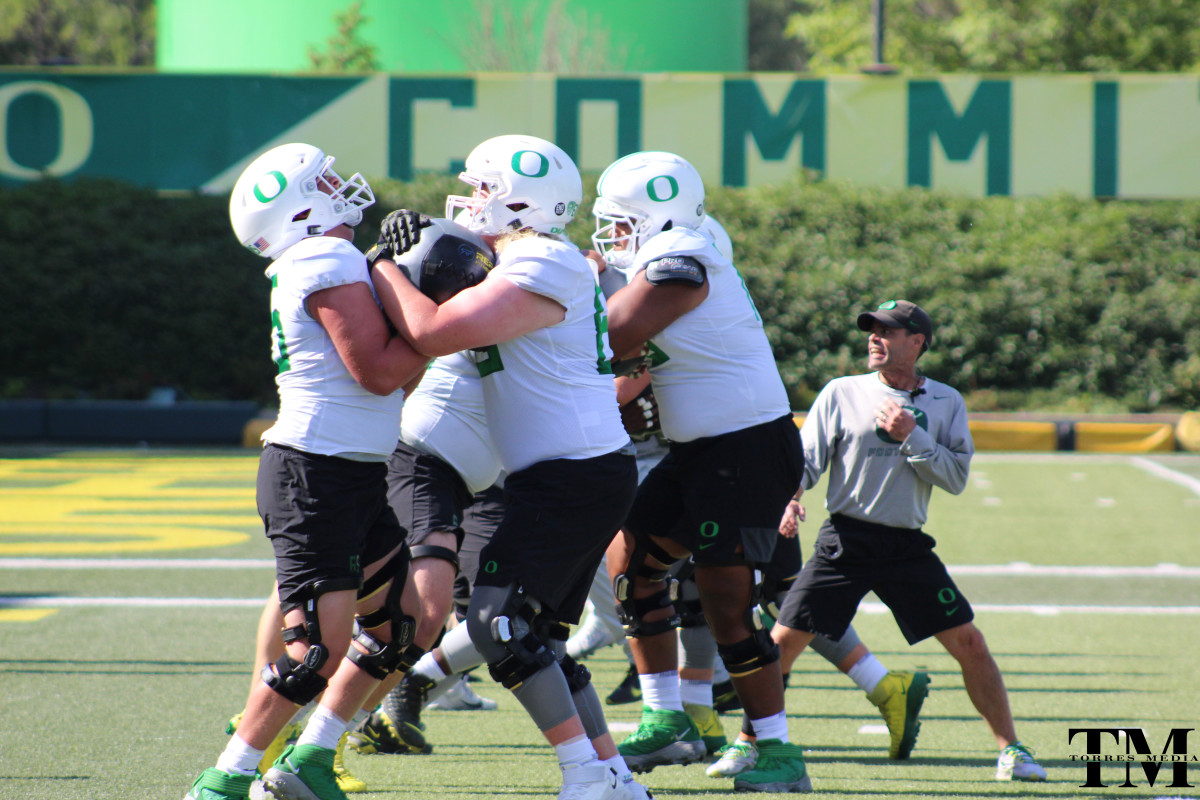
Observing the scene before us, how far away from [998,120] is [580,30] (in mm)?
8793

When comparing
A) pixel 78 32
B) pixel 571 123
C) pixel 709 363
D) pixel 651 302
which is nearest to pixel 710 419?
pixel 709 363

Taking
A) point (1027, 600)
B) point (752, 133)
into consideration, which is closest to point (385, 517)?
point (1027, 600)

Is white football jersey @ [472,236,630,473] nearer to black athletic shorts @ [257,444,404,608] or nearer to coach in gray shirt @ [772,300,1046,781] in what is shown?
black athletic shorts @ [257,444,404,608]

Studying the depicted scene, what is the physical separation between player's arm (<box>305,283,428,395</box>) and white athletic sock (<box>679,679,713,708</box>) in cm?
190

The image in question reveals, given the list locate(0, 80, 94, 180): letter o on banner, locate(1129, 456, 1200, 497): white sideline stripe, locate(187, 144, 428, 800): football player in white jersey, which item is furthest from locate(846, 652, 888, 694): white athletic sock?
locate(0, 80, 94, 180): letter o on banner

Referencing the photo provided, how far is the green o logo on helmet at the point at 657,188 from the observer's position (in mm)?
4336

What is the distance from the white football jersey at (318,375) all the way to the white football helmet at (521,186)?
41 cm

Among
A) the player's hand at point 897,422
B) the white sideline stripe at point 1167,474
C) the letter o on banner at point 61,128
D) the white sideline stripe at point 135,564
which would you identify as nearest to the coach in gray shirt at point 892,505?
the player's hand at point 897,422

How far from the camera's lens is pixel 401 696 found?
184 inches

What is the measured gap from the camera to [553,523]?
3.58 metres

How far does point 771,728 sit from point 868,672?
75 cm

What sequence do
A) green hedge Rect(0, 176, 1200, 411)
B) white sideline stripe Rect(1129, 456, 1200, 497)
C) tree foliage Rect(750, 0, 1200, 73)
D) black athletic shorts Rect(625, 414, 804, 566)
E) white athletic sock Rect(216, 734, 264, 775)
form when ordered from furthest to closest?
tree foliage Rect(750, 0, 1200, 73), green hedge Rect(0, 176, 1200, 411), white sideline stripe Rect(1129, 456, 1200, 497), black athletic shorts Rect(625, 414, 804, 566), white athletic sock Rect(216, 734, 264, 775)

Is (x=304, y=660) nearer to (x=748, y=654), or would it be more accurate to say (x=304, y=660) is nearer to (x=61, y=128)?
(x=748, y=654)

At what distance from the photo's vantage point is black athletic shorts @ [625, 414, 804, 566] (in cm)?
414
